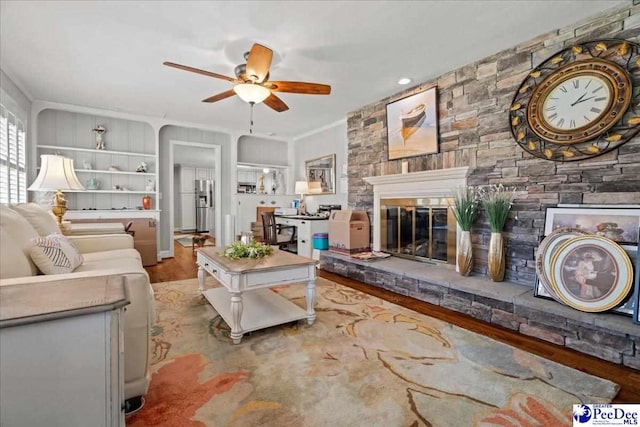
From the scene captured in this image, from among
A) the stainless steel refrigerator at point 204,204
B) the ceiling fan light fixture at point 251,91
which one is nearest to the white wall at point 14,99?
the ceiling fan light fixture at point 251,91

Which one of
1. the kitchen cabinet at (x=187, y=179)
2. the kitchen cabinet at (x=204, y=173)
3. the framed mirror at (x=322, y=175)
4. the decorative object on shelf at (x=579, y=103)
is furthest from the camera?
the kitchen cabinet at (x=204, y=173)

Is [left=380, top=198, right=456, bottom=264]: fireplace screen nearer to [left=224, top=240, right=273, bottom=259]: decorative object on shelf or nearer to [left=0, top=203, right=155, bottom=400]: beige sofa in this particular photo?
[left=224, top=240, right=273, bottom=259]: decorative object on shelf

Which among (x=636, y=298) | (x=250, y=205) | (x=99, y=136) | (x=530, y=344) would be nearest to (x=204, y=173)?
(x=250, y=205)

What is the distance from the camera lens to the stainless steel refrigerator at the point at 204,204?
31.0 ft

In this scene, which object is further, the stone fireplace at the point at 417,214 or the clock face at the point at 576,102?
the stone fireplace at the point at 417,214

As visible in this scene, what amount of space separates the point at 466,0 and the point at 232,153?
4677mm

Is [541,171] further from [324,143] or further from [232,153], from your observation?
[232,153]

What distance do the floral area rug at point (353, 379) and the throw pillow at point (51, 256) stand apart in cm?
78

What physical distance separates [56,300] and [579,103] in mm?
3314

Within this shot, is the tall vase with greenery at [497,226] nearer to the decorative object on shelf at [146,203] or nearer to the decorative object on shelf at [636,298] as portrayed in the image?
the decorative object on shelf at [636,298]

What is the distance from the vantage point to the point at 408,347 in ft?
6.67

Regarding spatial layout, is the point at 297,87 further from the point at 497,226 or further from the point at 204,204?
the point at 204,204

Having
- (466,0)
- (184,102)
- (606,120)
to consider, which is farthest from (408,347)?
(184,102)

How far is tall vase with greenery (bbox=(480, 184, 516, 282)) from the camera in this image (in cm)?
264
